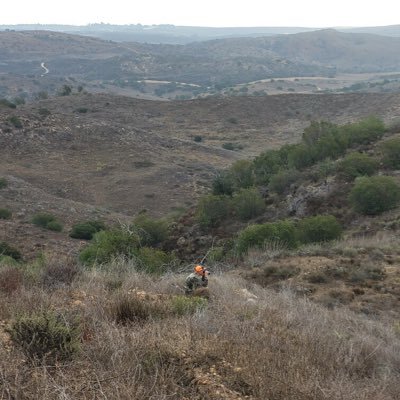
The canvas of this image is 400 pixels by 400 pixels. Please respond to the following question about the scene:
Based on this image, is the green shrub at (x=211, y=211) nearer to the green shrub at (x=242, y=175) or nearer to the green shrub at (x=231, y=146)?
the green shrub at (x=242, y=175)

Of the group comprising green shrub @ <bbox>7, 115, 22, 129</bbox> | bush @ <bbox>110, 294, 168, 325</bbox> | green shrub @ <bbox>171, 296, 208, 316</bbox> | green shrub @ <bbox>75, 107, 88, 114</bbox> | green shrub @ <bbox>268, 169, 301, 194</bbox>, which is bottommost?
green shrub @ <bbox>75, 107, 88, 114</bbox>

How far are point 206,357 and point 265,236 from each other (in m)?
11.7

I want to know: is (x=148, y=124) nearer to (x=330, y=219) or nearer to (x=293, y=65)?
(x=330, y=219)

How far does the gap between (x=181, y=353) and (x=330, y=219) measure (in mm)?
13044

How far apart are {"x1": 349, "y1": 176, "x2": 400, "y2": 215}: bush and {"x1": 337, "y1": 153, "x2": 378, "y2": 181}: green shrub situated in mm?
2871

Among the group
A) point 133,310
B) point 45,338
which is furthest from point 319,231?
point 45,338

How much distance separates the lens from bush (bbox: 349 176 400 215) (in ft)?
58.9

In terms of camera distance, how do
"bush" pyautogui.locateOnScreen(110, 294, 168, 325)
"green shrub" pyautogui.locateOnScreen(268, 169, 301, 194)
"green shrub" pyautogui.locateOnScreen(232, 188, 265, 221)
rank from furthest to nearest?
"green shrub" pyautogui.locateOnScreen(268, 169, 301, 194) < "green shrub" pyautogui.locateOnScreen(232, 188, 265, 221) < "bush" pyautogui.locateOnScreen(110, 294, 168, 325)

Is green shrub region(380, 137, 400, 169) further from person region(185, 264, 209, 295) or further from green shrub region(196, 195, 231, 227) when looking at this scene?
person region(185, 264, 209, 295)

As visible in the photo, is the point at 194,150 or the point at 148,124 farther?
the point at 148,124

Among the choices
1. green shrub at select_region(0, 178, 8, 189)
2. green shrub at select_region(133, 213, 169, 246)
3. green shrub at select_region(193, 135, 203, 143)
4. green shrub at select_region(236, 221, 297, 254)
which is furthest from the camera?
green shrub at select_region(193, 135, 203, 143)

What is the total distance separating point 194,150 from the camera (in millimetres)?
50938

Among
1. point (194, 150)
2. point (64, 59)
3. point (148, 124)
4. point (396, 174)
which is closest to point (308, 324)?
point (396, 174)

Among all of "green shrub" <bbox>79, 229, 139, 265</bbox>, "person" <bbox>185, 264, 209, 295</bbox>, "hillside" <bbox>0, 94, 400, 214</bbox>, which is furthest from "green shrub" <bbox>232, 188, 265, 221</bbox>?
"person" <bbox>185, 264, 209, 295</bbox>
